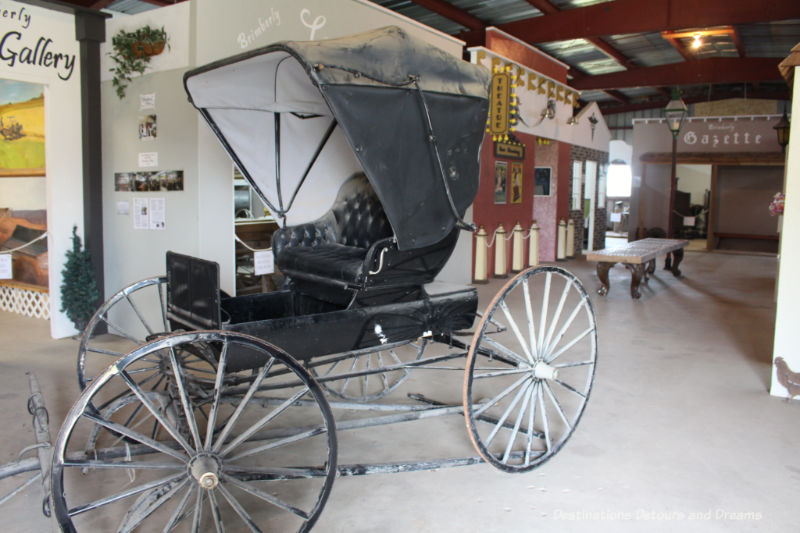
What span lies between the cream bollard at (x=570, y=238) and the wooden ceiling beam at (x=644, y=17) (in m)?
4.17

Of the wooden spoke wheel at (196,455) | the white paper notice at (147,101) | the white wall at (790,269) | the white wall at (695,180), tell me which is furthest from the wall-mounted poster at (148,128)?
the white wall at (695,180)

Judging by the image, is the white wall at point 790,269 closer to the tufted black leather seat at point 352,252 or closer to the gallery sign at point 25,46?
the tufted black leather seat at point 352,252

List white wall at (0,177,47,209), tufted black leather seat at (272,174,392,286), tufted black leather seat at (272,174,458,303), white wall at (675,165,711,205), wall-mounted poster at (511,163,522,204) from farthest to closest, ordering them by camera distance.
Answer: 1. white wall at (675,165,711,205)
2. wall-mounted poster at (511,163,522,204)
3. white wall at (0,177,47,209)
4. tufted black leather seat at (272,174,392,286)
5. tufted black leather seat at (272,174,458,303)

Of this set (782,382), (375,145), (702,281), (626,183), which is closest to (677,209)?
(626,183)

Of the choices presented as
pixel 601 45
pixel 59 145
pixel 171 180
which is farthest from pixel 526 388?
pixel 601 45

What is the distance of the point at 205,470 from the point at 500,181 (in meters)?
8.60

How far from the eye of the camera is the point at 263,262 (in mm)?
5762

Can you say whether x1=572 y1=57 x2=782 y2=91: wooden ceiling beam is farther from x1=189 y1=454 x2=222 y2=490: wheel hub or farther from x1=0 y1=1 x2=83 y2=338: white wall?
x1=189 y1=454 x2=222 y2=490: wheel hub

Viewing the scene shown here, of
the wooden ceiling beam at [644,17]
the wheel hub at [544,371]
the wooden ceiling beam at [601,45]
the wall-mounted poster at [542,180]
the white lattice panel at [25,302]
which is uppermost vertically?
the wooden ceiling beam at [601,45]

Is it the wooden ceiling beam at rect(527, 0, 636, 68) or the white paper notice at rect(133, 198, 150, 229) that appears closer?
the white paper notice at rect(133, 198, 150, 229)

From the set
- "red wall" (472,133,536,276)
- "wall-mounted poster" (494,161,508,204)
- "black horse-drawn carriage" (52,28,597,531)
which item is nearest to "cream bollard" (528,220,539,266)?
"red wall" (472,133,536,276)

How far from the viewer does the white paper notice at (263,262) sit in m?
5.68

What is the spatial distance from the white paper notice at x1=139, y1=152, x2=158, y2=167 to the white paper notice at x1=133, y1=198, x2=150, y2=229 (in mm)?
333

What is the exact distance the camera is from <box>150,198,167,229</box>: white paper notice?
5469mm
